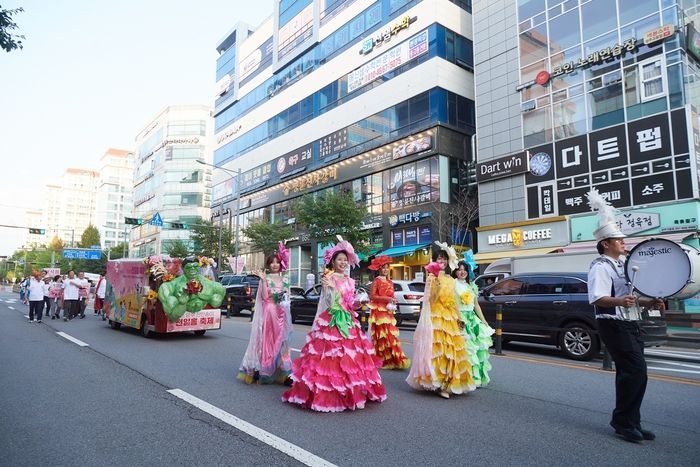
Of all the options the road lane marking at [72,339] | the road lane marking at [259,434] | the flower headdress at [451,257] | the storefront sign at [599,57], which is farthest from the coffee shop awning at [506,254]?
the road lane marking at [259,434]

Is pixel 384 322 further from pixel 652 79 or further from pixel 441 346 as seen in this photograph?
pixel 652 79

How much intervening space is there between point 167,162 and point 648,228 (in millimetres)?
65670

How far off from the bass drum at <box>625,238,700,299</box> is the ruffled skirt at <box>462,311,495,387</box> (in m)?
2.34

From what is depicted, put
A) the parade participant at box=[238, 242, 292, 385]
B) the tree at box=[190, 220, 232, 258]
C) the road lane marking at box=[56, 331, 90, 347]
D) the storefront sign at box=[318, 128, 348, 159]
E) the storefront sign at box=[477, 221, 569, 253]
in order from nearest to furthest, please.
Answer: the parade participant at box=[238, 242, 292, 385] → the road lane marking at box=[56, 331, 90, 347] → the storefront sign at box=[477, 221, 569, 253] → the storefront sign at box=[318, 128, 348, 159] → the tree at box=[190, 220, 232, 258]

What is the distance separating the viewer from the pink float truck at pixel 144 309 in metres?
11.2

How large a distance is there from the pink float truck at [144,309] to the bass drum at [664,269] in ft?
30.5

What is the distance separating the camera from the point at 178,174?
230 feet

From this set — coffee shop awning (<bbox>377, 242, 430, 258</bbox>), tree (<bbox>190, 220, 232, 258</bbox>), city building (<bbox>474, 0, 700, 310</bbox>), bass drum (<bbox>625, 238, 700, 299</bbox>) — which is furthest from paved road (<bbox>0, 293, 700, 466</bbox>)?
tree (<bbox>190, 220, 232, 258</bbox>)

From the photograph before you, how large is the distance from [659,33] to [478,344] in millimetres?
19102

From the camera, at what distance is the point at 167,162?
70.9 meters

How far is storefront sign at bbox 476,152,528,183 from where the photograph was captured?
23781 mm

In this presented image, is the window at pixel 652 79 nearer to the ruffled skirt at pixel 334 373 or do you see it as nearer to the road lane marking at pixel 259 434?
the ruffled skirt at pixel 334 373

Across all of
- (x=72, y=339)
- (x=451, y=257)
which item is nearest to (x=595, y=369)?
(x=451, y=257)

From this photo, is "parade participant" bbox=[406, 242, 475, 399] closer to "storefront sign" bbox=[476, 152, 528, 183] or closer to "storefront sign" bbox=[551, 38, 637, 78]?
"storefront sign" bbox=[551, 38, 637, 78]
